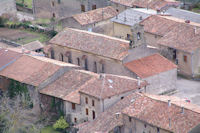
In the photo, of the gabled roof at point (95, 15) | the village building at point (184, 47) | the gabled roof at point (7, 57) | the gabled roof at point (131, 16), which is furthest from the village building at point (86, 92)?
the gabled roof at point (95, 15)

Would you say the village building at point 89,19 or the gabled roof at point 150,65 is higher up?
the village building at point 89,19

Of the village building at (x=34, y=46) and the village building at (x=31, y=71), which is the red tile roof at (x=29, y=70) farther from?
the village building at (x=34, y=46)

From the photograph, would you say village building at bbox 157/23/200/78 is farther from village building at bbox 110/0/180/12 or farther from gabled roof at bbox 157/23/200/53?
village building at bbox 110/0/180/12

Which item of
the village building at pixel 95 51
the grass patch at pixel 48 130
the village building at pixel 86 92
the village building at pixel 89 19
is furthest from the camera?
the village building at pixel 89 19

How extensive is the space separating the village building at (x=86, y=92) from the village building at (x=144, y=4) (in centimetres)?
2419

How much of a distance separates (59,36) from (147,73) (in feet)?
49.6

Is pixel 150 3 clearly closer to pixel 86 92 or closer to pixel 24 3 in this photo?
pixel 24 3

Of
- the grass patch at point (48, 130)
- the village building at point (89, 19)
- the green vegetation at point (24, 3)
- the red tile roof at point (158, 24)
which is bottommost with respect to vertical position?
the grass patch at point (48, 130)

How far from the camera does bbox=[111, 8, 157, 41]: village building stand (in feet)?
287

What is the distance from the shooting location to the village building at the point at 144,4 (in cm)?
9344

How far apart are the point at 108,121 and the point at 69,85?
28.0ft

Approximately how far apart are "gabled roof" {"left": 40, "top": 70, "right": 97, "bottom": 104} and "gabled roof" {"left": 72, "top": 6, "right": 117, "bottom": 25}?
57.9 feet

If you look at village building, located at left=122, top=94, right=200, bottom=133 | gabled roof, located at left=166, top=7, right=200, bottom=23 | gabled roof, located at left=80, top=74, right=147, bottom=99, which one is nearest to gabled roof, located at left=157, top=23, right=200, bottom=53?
gabled roof, located at left=166, top=7, right=200, bottom=23

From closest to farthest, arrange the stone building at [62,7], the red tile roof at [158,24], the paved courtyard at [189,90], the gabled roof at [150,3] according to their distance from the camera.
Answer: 1. the paved courtyard at [189,90]
2. the red tile roof at [158,24]
3. the gabled roof at [150,3]
4. the stone building at [62,7]
